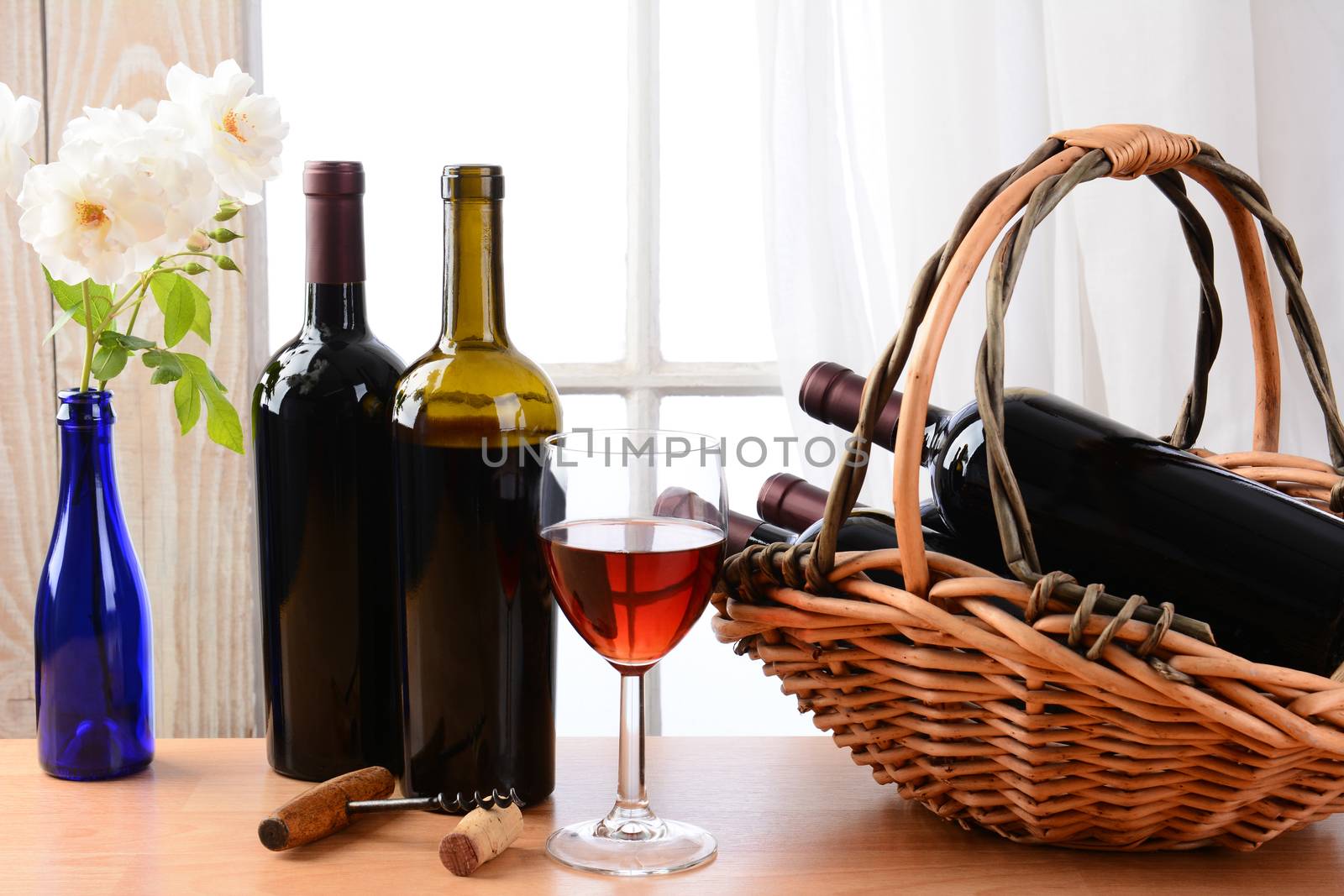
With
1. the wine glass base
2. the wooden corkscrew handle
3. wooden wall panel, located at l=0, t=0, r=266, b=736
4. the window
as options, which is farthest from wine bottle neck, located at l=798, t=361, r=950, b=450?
wooden wall panel, located at l=0, t=0, r=266, b=736

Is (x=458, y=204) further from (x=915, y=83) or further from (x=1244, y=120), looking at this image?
(x=1244, y=120)

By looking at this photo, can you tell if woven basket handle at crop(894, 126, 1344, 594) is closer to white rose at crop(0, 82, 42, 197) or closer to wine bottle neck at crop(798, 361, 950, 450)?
wine bottle neck at crop(798, 361, 950, 450)

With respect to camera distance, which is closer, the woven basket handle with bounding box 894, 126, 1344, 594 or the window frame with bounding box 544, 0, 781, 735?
the woven basket handle with bounding box 894, 126, 1344, 594

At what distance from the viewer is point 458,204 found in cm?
74

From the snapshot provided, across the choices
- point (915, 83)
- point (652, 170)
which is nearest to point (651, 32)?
point (652, 170)

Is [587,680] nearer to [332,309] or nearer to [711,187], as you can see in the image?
[711,187]

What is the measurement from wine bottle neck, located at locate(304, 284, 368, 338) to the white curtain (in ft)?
2.20

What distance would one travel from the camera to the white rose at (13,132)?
0.74 metres

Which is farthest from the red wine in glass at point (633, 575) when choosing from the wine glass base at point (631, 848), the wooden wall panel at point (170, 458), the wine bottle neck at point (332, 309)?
the wooden wall panel at point (170, 458)

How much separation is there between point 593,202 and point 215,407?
0.79 metres

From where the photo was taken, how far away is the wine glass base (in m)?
0.68

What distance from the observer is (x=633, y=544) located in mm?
668

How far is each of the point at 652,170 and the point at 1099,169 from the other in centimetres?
87

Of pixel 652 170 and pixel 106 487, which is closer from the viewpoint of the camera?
pixel 106 487
